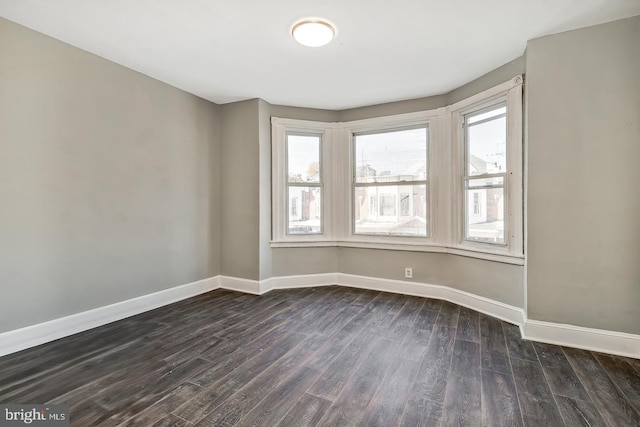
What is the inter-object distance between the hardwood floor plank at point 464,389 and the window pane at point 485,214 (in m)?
1.30

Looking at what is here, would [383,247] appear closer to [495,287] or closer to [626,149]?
[495,287]

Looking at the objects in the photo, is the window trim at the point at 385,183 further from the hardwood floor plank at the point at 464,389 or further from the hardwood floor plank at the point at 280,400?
the hardwood floor plank at the point at 280,400

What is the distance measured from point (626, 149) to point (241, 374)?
342cm

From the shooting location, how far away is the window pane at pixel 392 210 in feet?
13.0

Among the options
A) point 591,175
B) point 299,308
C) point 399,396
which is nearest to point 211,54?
point 299,308

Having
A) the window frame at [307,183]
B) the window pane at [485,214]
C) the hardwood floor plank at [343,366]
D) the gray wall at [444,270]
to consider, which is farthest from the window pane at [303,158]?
the hardwood floor plank at [343,366]

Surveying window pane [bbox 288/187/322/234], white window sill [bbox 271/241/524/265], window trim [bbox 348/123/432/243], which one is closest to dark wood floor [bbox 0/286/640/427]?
white window sill [bbox 271/241/524/265]

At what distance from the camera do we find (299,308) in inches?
134

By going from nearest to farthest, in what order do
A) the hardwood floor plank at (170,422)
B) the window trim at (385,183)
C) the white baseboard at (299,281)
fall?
the hardwood floor plank at (170,422) → the window trim at (385,183) → the white baseboard at (299,281)

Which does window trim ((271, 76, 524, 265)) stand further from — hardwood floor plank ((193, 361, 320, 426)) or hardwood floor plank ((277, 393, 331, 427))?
hardwood floor plank ((277, 393, 331, 427))

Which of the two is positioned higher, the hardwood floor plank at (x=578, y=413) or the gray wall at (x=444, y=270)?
the gray wall at (x=444, y=270)

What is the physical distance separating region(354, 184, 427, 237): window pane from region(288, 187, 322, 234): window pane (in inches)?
22.9

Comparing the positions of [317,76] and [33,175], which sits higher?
[317,76]

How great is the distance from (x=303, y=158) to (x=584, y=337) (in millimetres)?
3641
